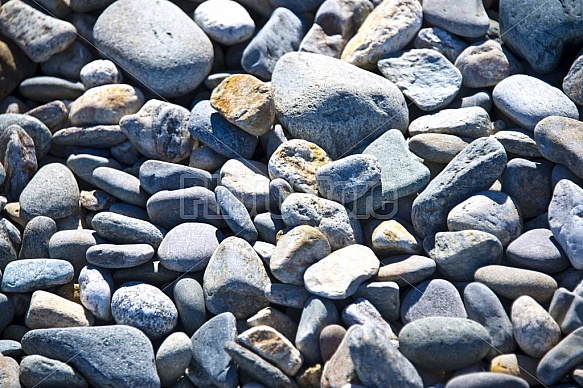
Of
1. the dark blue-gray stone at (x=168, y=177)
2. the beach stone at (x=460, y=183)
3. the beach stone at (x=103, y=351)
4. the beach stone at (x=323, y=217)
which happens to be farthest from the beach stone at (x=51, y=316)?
the beach stone at (x=460, y=183)

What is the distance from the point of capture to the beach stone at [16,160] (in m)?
3.32

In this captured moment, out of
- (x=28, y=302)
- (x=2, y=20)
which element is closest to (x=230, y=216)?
(x=28, y=302)

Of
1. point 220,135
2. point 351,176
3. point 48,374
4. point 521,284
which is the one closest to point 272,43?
point 220,135

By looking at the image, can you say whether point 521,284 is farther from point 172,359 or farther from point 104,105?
point 104,105

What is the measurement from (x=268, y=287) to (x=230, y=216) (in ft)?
1.42

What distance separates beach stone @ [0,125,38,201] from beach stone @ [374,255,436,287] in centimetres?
209

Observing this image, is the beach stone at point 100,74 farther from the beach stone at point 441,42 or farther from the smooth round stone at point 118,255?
the beach stone at point 441,42

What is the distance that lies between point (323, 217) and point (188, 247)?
0.69 m

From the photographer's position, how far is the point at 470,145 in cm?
292

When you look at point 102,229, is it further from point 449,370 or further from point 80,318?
point 449,370

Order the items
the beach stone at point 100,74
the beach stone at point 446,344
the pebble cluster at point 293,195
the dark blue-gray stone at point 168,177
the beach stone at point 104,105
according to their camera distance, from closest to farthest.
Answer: the beach stone at point 446,344 → the pebble cluster at point 293,195 → the dark blue-gray stone at point 168,177 → the beach stone at point 104,105 → the beach stone at point 100,74

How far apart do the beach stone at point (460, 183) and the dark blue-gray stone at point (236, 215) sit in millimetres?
837

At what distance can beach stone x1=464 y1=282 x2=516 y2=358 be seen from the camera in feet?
8.20

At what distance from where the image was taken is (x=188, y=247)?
292 centimetres
